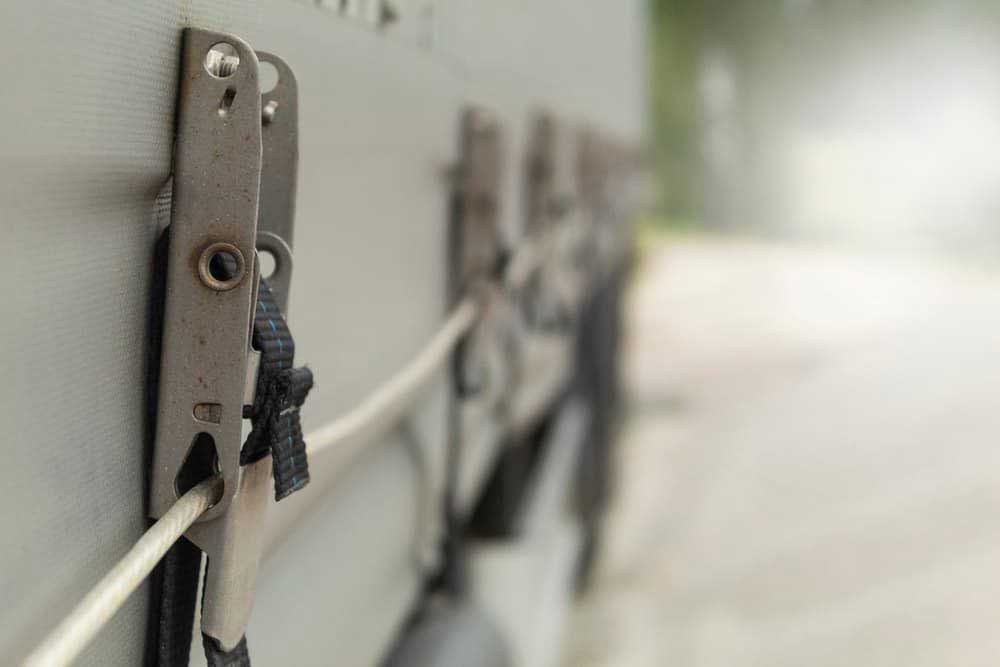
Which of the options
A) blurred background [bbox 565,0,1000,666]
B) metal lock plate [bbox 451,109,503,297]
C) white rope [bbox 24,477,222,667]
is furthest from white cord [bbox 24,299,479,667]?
blurred background [bbox 565,0,1000,666]

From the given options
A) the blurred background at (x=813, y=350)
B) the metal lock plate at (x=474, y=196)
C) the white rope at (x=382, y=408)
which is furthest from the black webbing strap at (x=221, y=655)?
the blurred background at (x=813, y=350)

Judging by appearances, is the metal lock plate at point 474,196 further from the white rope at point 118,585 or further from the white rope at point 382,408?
the white rope at point 118,585

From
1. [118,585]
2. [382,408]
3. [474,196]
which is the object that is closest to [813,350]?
[474,196]

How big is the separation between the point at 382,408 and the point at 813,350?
243 inches

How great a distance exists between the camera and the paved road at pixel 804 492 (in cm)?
282

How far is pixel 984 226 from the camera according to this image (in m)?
10.5

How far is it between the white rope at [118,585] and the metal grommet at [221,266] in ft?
0.29

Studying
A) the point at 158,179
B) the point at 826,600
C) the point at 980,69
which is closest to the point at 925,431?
the point at 826,600

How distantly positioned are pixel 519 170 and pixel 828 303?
23.4ft

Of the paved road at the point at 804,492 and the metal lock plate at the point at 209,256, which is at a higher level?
the metal lock plate at the point at 209,256

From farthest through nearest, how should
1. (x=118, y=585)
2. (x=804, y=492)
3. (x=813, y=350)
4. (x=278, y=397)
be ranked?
(x=813, y=350) < (x=804, y=492) < (x=278, y=397) < (x=118, y=585)

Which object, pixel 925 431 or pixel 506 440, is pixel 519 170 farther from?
pixel 925 431

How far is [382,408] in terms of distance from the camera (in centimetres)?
73

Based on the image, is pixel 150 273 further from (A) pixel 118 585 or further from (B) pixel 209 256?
(A) pixel 118 585
